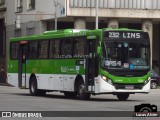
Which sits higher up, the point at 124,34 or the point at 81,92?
the point at 124,34

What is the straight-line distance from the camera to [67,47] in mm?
29156

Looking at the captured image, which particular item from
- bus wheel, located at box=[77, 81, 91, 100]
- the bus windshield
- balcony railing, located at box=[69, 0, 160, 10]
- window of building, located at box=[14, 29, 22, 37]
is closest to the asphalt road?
bus wheel, located at box=[77, 81, 91, 100]

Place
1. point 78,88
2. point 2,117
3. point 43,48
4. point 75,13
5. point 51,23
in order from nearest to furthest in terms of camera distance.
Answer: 1. point 2,117
2. point 78,88
3. point 43,48
4. point 75,13
5. point 51,23

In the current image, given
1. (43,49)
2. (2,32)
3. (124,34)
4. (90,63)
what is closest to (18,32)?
(2,32)

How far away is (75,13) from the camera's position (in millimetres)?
54500

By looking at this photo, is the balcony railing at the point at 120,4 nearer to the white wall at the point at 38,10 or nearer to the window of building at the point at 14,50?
the white wall at the point at 38,10

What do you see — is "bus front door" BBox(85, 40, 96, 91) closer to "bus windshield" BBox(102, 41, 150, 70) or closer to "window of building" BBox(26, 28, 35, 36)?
"bus windshield" BBox(102, 41, 150, 70)

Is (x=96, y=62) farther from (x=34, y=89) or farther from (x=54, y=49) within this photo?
(x=34, y=89)

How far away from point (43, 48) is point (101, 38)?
5606 millimetres

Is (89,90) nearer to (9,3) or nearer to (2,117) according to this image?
(2,117)

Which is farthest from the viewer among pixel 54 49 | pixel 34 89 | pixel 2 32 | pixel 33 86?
pixel 2 32

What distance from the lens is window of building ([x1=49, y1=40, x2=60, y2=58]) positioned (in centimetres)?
3000

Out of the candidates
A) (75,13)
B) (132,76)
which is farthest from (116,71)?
(75,13)

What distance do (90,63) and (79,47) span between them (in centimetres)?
128
